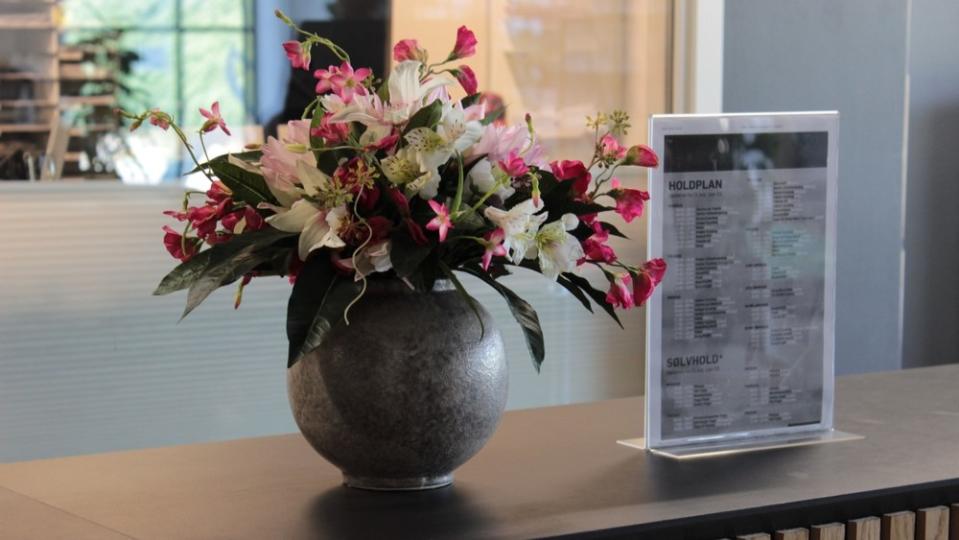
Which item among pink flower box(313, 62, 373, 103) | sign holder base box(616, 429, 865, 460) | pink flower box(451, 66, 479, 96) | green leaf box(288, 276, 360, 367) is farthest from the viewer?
sign holder base box(616, 429, 865, 460)

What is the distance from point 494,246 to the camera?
1554mm

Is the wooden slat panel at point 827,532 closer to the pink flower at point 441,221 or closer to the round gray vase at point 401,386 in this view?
the round gray vase at point 401,386

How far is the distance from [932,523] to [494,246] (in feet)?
2.13

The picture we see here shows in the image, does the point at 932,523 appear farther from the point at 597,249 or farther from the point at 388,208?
the point at 388,208

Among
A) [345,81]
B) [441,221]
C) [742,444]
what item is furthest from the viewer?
[742,444]

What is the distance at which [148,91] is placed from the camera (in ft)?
12.3

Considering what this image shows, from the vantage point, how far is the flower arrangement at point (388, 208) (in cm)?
156

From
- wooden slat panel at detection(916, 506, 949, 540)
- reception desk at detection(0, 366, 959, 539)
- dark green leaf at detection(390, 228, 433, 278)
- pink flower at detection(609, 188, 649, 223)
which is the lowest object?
wooden slat panel at detection(916, 506, 949, 540)

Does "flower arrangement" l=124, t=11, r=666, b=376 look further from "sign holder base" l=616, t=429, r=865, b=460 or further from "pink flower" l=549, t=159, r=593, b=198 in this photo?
"sign holder base" l=616, t=429, r=865, b=460

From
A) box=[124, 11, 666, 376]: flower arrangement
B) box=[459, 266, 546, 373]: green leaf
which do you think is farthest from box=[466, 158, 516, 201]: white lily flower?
box=[459, 266, 546, 373]: green leaf

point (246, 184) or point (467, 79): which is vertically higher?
point (467, 79)

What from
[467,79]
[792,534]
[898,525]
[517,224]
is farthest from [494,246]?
[898,525]

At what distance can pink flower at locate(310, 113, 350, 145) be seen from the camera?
62.7 inches

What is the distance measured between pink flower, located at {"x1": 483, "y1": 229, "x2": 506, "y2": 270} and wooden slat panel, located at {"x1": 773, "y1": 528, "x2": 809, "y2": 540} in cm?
45
